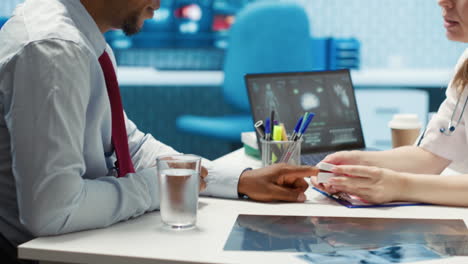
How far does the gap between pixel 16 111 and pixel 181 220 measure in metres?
0.33

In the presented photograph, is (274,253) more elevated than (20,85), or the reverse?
(20,85)

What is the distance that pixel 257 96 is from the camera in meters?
1.69

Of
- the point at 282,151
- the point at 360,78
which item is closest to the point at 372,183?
the point at 282,151

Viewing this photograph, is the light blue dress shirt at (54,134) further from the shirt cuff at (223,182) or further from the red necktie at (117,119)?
the shirt cuff at (223,182)

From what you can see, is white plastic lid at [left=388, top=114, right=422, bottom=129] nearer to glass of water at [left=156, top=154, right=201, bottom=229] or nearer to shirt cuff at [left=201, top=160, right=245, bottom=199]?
shirt cuff at [left=201, top=160, right=245, bottom=199]

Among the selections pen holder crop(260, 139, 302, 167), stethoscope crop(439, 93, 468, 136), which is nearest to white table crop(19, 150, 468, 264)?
pen holder crop(260, 139, 302, 167)

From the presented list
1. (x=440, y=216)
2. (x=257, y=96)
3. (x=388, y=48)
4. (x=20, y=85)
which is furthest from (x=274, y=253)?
(x=388, y=48)

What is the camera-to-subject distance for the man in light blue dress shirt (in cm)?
98

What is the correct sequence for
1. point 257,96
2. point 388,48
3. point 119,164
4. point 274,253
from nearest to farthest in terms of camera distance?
1. point 274,253
2. point 119,164
3. point 257,96
4. point 388,48

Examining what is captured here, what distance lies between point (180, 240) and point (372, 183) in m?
0.43

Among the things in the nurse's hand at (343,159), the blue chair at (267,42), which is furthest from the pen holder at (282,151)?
the blue chair at (267,42)

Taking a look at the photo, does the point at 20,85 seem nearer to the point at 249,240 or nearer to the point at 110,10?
the point at 110,10

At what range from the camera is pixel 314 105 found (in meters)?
1.75

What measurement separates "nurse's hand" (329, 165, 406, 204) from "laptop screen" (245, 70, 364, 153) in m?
0.48
